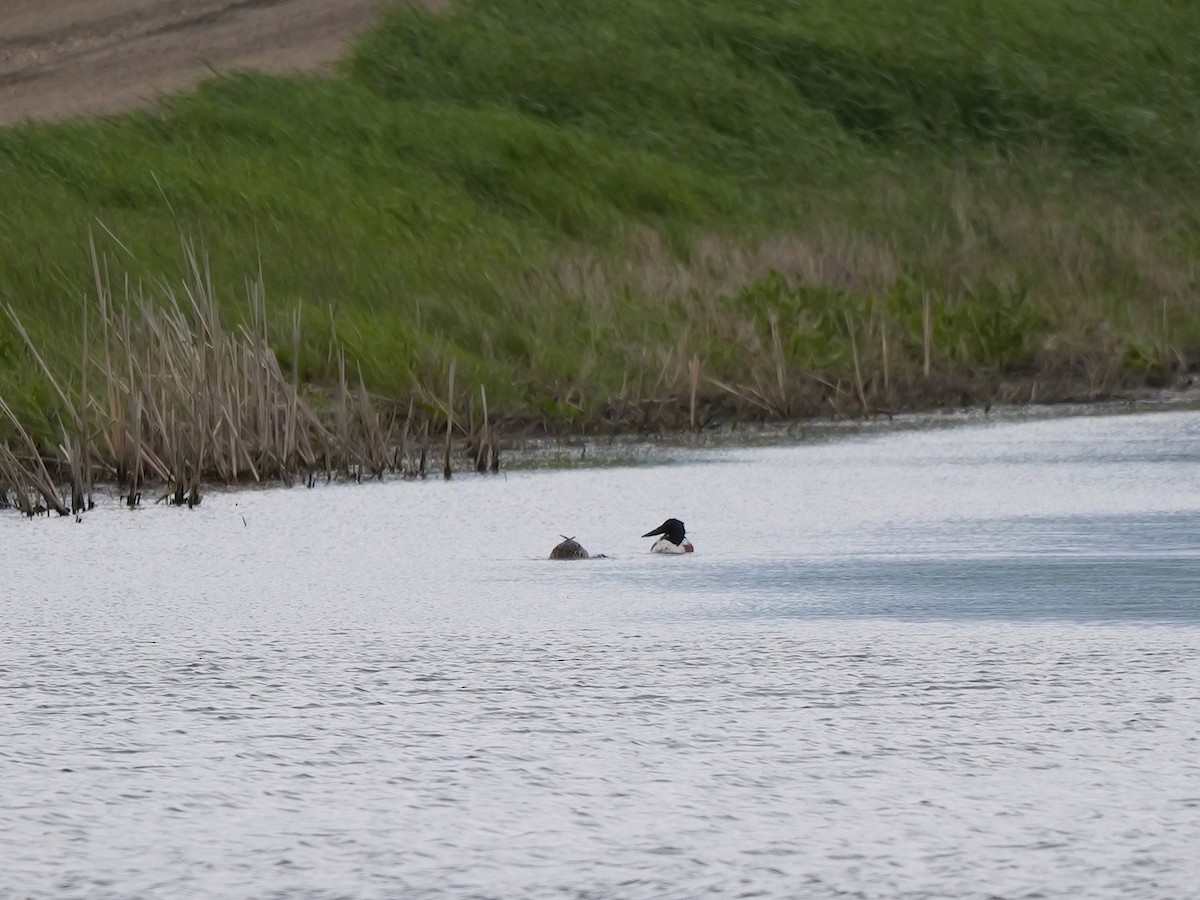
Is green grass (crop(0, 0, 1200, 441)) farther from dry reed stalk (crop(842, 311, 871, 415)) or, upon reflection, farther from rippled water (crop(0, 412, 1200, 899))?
rippled water (crop(0, 412, 1200, 899))

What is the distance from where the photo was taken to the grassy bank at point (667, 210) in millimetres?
12492

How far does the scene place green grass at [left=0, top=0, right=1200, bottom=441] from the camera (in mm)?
12781

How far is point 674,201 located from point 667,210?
19cm

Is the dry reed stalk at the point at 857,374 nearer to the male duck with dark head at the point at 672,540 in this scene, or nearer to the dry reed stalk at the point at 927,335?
the dry reed stalk at the point at 927,335

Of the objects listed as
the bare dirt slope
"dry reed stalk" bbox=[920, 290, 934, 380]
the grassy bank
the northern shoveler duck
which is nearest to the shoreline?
the grassy bank

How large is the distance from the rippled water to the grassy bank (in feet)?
8.95

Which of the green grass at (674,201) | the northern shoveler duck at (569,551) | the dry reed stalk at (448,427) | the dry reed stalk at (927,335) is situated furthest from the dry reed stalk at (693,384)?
the northern shoveler duck at (569,551)

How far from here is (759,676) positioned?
15.9 ft

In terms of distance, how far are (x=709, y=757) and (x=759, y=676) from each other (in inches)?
32.7

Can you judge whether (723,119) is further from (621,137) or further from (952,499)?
(952,499)

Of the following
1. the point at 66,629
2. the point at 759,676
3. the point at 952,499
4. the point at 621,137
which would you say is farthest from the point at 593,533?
the point at 621,137

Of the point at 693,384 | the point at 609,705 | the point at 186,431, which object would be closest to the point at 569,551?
the point at 609,705

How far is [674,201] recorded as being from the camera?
17969 millimetres

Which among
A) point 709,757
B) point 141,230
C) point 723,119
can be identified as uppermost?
point 723,119
